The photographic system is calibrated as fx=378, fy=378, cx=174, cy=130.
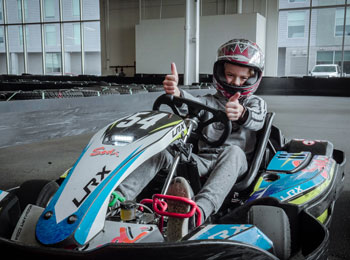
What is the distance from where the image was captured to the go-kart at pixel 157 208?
2.84ft

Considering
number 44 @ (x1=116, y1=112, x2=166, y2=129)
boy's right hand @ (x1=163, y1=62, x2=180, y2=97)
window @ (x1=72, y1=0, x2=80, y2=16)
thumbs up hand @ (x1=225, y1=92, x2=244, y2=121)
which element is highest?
window @ (x1=72, y1=0, x2=80, y2=16)

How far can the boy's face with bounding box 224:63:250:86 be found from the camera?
1743 millimetres

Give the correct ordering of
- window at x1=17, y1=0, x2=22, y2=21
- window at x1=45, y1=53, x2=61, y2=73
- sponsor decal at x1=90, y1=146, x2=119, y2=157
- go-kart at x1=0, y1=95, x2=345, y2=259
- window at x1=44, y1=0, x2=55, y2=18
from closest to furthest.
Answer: go-kart at x1=0, y1=95, x2=345, y2=259, sponsor decal at x1=90, y1=146, x2=119, y2=157, window at x1=44, y1=0, x2=55, y2=18, window at x1=17, y1=0, x2=22, y2=21, window at x1=45, y1=53, x2=61, y2=73

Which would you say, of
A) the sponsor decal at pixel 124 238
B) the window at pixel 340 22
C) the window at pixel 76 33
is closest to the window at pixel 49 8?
the window at pixel 76 33

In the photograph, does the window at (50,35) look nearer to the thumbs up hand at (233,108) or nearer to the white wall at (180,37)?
the white wall at (180,37)

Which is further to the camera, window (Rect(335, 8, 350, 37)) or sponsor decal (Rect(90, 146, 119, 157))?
window (Rect(335, 8, 350, 37))

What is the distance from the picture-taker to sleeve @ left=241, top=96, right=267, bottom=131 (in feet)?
5.13

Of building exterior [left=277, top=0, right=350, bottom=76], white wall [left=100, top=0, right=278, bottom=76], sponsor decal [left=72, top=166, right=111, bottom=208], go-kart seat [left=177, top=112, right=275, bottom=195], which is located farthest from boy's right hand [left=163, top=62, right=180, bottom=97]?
building exterior [left=277, top=0, right=350, bottom=76]

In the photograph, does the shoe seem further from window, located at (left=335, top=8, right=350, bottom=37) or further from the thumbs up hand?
window, located at (left=335, top=8, right=350, bottom=37)

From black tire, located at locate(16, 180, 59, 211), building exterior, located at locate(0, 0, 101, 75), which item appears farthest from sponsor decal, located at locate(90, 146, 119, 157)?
building exterior, located at locate(0, 0, 101, 75)

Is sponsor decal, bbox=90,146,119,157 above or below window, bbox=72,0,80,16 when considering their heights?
below

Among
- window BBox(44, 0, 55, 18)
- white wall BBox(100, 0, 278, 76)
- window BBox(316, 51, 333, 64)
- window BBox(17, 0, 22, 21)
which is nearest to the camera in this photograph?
white wall BBox(100, 0, 278, 76)

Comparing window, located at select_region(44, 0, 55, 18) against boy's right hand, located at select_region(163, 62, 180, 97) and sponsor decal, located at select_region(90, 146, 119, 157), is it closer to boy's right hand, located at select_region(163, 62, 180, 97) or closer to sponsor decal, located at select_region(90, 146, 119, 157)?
boy's right hand, located at select_region(163, 62, 180, 97)

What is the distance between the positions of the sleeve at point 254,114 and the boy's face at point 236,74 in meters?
0.10
